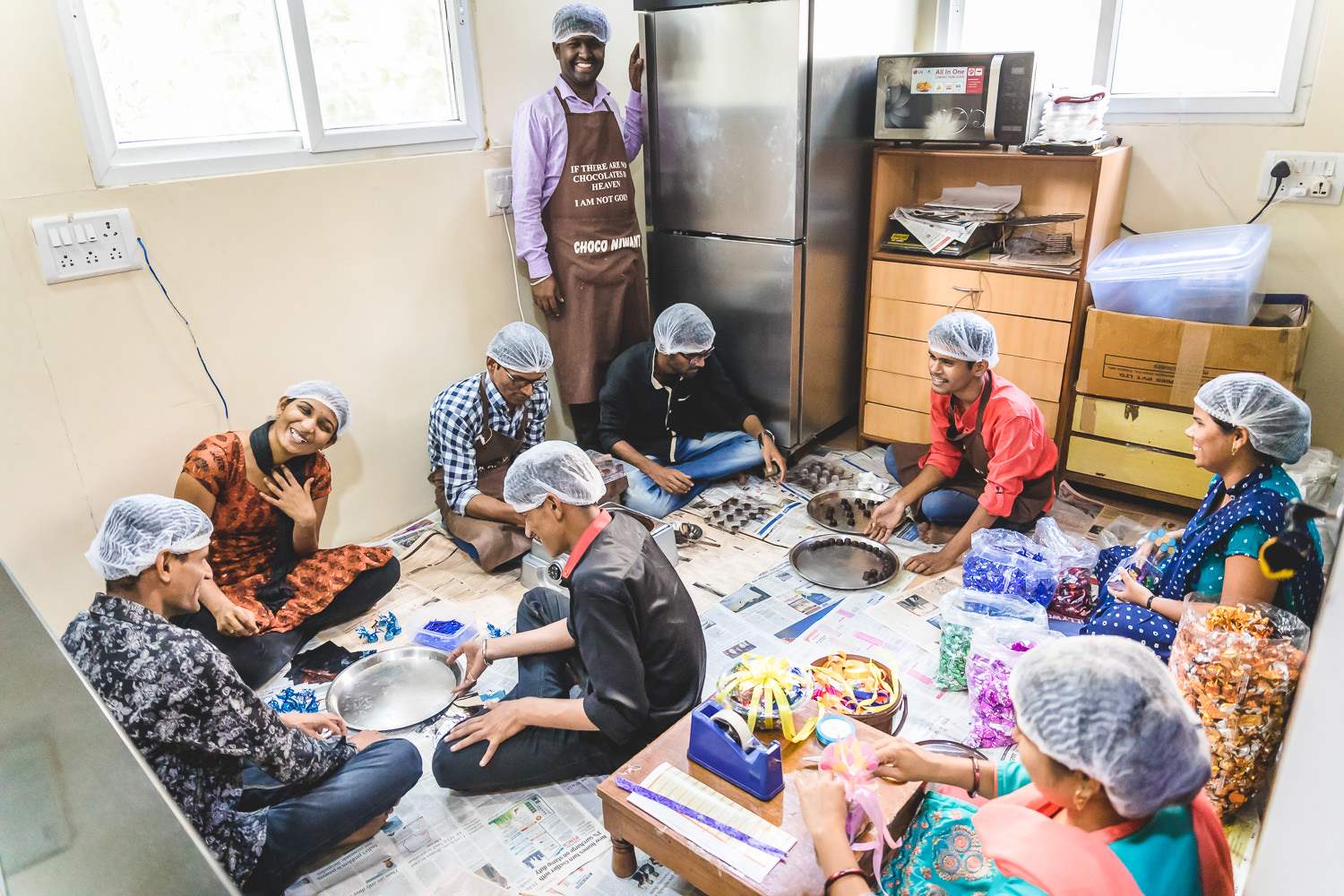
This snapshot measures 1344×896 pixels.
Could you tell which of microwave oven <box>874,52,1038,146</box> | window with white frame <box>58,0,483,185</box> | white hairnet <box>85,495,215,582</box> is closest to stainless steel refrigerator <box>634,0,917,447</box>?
microwave oven <box>874,52,1038,146</box>

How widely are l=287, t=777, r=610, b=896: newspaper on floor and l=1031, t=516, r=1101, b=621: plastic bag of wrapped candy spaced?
4.96 feet

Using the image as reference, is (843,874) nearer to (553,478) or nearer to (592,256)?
(553,478)

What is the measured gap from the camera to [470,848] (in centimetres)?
189

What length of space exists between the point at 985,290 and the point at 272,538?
103 inches

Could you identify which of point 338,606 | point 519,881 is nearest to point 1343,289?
point 519,881

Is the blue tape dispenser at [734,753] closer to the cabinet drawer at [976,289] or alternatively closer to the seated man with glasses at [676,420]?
the seated man with glasses at [676,420]

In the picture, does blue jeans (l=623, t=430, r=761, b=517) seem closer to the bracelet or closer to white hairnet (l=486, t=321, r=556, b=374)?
white hairnet (l=486, t=321, r=556, b=374)

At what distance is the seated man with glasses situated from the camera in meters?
3.23

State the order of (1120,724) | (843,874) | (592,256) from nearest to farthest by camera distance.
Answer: (1120,724) < (843,874) < (592,256)

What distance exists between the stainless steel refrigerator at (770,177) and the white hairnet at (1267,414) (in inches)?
67.0

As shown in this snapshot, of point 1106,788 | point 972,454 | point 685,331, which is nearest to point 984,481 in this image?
point 972,454

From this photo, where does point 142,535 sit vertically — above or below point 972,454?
above

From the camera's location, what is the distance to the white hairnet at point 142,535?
1.63 meters

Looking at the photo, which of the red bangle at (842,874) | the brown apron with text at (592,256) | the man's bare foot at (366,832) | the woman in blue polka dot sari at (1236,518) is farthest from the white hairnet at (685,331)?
the red bangle at (842,874)
